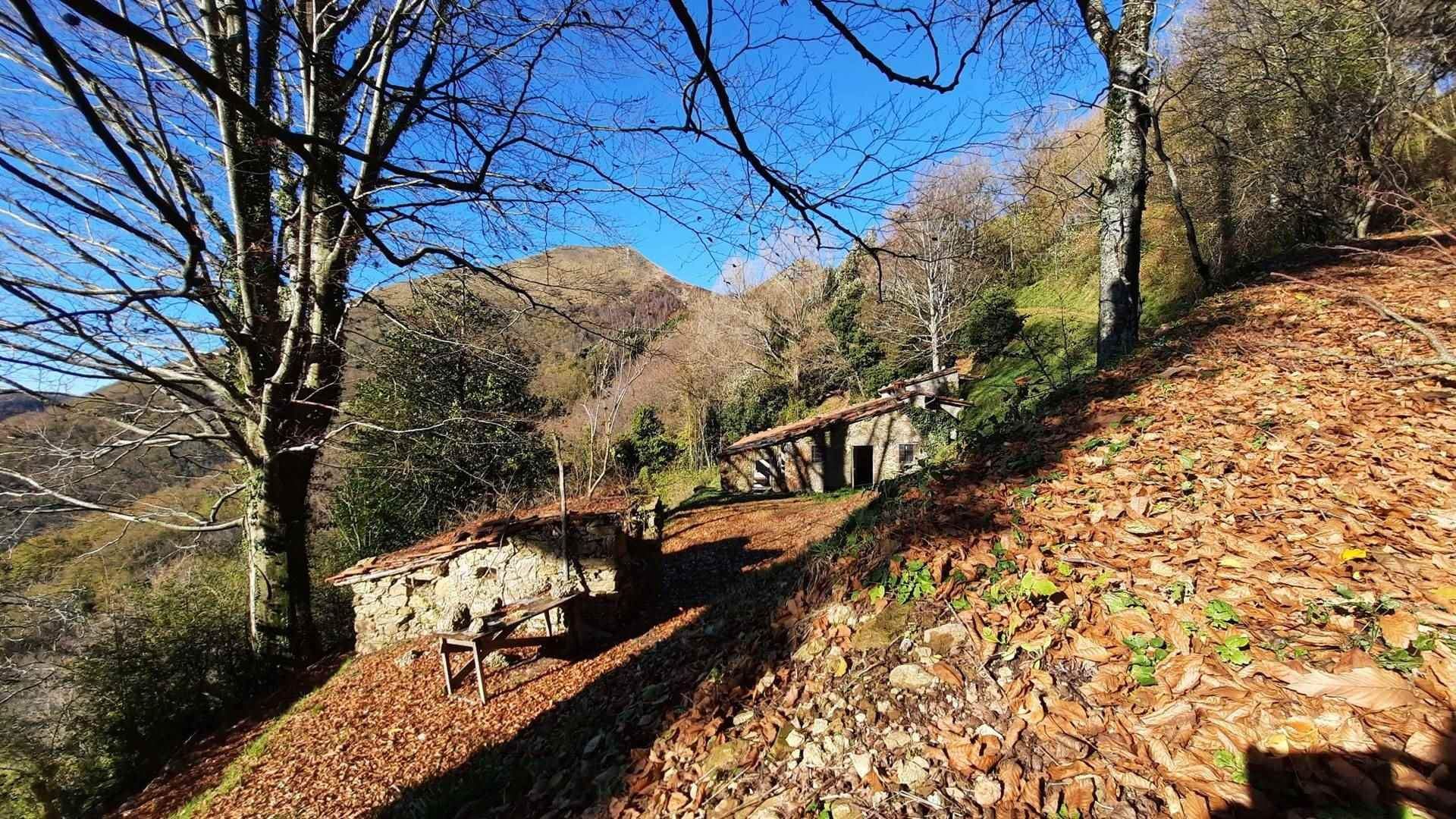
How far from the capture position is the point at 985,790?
1.69m

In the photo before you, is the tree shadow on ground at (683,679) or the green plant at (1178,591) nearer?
the green plant at (1178,591)

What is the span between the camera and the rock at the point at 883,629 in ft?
8.32

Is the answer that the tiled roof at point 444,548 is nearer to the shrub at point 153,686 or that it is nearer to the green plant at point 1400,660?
the shrub at point 153,686

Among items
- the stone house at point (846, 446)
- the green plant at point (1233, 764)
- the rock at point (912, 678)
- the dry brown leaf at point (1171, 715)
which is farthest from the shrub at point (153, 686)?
the stone house at point (846, 446)

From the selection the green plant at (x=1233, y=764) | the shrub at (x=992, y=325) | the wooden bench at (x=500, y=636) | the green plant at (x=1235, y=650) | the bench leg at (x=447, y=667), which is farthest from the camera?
the shrub at (x=992, y=325)

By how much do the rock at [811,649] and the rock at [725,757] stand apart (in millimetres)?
526

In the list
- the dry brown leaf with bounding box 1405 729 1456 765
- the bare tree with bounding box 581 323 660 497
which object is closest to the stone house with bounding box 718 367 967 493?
the bare tree with bounding box 581 323 660 497

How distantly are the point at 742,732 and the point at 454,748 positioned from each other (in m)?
3.16

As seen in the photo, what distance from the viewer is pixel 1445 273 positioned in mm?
5207

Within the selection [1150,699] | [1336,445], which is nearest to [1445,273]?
[1336,445]

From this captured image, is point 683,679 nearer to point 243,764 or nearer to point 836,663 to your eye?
point 836,663

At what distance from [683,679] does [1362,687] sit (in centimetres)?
280

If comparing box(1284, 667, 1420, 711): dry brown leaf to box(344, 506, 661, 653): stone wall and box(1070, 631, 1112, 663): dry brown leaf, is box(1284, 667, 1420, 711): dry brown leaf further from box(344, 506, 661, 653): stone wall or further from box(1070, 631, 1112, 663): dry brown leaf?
box(344, 506, 661, 653): stone wall

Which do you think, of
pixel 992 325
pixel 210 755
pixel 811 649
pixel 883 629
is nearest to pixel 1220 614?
pixel 883 629
